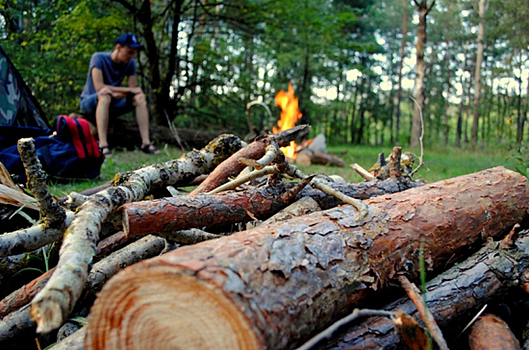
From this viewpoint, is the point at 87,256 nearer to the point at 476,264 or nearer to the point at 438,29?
the point at 476,264

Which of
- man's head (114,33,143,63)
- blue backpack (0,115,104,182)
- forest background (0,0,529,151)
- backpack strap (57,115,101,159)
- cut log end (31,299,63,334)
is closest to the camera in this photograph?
cut log end (31,299,63,334)

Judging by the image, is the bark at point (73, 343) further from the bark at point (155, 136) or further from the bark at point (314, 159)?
the bark at point (314, 159)

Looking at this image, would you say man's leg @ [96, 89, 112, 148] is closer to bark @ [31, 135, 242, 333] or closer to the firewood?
bark @ [31, 135, 242, 333]

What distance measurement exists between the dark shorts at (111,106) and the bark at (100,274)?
16.8 feet

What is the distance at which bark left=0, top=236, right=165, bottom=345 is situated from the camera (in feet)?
5.19

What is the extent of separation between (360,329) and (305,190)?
975 mm

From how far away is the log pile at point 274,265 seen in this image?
1.00m

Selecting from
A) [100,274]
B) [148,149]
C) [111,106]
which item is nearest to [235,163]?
[100,274]

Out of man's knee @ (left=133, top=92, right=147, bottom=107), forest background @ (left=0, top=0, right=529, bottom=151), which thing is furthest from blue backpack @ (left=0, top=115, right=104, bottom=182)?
man's knee @ (left=133, top=92, right=147, bottom=107)

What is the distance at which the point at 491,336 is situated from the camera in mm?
1327

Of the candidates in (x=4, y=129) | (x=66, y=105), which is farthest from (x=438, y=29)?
(x=4, y=129)

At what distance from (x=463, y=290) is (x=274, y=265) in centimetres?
82

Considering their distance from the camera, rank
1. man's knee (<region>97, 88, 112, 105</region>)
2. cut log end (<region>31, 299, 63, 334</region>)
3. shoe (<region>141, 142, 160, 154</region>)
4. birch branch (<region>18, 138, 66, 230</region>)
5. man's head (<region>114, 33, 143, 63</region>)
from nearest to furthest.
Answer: cut log end (<region>31, 299, 63, 334</region>), birch branch (<region>18, 138, 66, 230</region>), man's head (<region>114, 33, 143, 63</region>), man's knee (<region>97, 88, 112, 105</region>), shoe (<region>141, 142, 160, 154</region>)

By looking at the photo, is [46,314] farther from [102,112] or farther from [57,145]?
[102,112]
